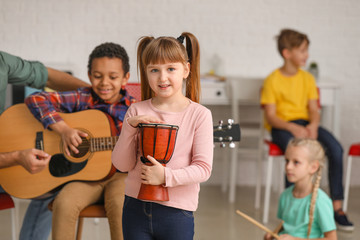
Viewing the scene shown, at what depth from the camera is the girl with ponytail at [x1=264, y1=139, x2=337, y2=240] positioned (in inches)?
77.0

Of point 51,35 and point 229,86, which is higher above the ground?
point 51,35

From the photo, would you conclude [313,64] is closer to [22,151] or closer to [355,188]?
[355,188]

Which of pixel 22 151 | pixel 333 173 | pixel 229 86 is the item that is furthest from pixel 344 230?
pixel 22 151

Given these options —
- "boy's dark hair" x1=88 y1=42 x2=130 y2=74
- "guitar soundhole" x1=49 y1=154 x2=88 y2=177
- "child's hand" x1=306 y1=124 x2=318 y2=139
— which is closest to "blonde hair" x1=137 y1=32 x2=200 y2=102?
"boy's dark hair" x1=88 y1=42 x2=130 y2=74

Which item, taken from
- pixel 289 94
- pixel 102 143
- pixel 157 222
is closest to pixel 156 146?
pixel 157 222

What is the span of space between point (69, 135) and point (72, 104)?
0.63 ft

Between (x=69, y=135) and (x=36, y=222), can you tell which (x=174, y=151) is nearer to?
(x=69, y=135)

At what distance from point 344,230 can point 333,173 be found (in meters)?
0.37

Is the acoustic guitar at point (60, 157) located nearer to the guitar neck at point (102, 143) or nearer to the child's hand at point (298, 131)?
the guitar neck at point (102, 143)

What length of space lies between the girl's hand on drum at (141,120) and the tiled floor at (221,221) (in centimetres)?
138

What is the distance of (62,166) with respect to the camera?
1815mm

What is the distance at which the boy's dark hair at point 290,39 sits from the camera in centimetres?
319

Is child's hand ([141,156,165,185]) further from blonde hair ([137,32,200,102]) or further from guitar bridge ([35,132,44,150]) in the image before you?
guitar bridge ([35,132,44,150])

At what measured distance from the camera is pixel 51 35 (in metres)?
3.72
